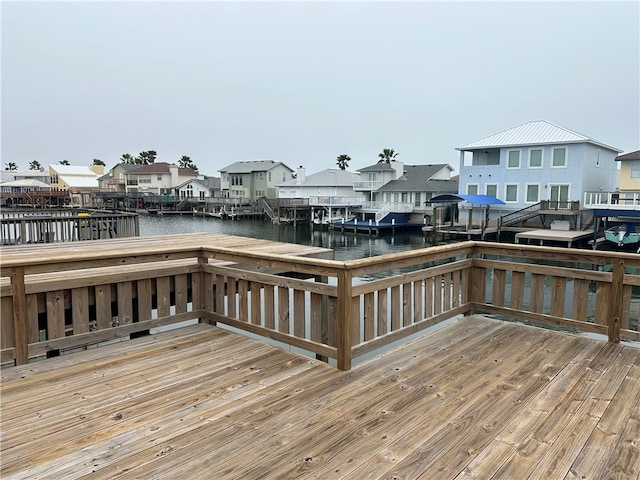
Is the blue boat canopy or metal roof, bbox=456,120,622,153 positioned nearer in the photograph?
metal roof, bbox=456,120,622,153

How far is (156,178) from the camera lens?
66812 mm

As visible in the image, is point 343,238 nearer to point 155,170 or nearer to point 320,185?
point 320,185

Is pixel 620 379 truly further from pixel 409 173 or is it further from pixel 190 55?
pixel 409 173

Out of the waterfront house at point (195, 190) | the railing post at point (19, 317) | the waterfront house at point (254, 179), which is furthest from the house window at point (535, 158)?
the waterfront house at point (195, 190)

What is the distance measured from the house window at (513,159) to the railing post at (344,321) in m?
32.8

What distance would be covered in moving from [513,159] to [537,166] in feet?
5.70

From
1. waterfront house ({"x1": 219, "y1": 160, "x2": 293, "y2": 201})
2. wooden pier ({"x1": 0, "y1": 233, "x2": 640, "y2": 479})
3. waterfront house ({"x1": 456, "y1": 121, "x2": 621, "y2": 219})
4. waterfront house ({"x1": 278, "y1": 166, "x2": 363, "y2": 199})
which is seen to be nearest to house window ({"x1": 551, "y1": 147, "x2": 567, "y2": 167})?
waterfront house ({"x1": 456, "y1": 121, "x2": 621, "y2": 219})

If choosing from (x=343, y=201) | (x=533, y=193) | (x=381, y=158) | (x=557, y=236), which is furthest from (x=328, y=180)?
(x=557, y=236)

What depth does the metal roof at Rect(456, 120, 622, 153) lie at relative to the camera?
98.4 ft

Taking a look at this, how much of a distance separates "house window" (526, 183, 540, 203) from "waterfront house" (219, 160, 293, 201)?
105ft

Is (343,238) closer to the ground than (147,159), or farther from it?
closer to the ground

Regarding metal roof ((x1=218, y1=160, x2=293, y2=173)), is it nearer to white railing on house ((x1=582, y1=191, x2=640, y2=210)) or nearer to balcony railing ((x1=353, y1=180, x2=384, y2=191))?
balcony railing ((x1=353, y1=180, x2=384, y2=191))

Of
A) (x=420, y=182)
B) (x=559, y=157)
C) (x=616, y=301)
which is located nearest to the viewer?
(x=616, y=301)

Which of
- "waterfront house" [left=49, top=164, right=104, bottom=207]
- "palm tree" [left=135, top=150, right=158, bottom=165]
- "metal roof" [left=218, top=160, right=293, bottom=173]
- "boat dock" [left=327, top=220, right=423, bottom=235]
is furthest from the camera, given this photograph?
"palm tree" [left=135, top=150, right=158, bottom=165]
